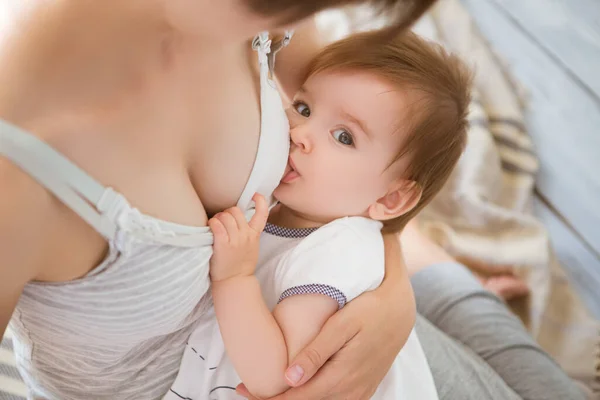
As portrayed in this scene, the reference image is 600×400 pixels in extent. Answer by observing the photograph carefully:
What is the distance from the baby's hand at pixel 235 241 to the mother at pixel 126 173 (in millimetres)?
17

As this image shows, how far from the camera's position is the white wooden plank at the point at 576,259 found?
147cm

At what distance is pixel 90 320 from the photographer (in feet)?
1.86

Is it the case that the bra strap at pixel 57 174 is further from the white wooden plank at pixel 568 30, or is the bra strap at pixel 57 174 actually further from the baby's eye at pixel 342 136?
the white wooden plank at pixel 568 30

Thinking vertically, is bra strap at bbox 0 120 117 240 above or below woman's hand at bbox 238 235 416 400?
above

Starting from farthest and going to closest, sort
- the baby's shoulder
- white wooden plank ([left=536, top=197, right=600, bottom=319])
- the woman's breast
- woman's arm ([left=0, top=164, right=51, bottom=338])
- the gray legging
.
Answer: white wooden plank ([left=536, top=197, right=600, bottom=319]) < the gray legging < the baby's shoulder < the woman's breast < woman's arm ([left=0, top=164, right=51, bottom=338])

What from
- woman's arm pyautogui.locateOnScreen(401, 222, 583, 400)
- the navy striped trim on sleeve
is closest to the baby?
the navy striped trim on sleeve

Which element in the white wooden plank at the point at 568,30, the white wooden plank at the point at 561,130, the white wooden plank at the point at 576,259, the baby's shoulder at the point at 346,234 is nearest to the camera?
the baby's shoulder at the point at 346,234

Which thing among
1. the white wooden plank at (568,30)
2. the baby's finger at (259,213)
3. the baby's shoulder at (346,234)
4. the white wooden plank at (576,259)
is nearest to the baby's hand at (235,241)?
the baby's finger at (259,213)

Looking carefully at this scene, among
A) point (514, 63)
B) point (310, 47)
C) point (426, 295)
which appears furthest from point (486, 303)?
Answer: point (514, 63)

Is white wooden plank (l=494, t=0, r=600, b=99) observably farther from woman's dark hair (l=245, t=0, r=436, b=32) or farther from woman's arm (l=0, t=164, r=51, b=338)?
woman's arm (l=0, t=164, r=51, b=338)

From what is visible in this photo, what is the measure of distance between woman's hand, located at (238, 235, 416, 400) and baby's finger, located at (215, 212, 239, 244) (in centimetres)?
17

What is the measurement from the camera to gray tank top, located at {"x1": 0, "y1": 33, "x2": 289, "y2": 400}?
476mm

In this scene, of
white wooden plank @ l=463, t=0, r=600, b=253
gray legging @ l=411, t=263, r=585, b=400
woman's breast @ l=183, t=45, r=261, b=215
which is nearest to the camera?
woman's breast @ l=183, t=45, r=261, b=215

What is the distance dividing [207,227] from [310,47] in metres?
0.34
